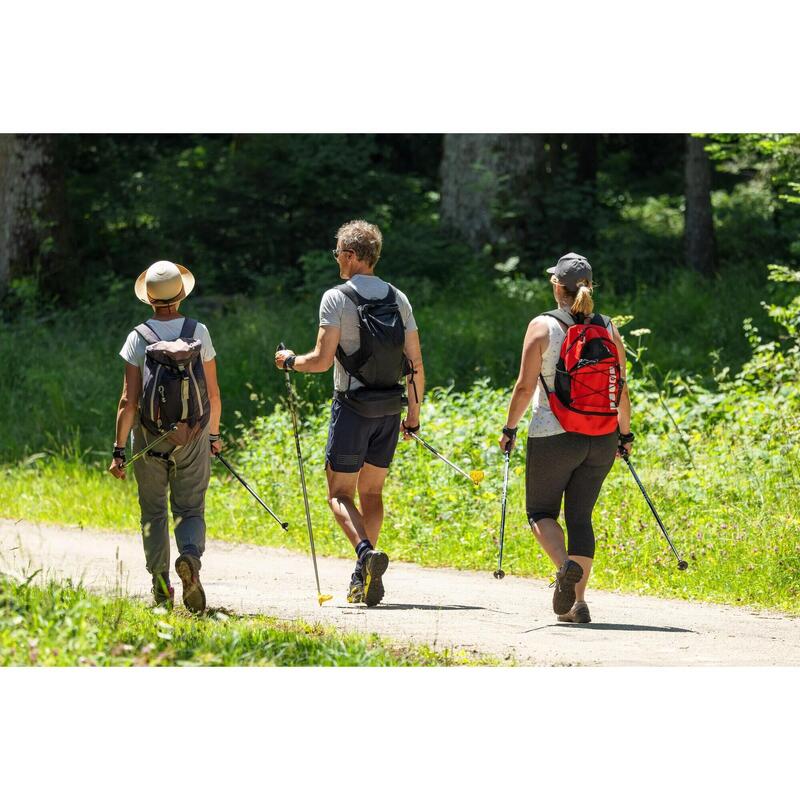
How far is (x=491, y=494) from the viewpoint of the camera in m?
10.7

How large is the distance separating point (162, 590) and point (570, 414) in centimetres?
271

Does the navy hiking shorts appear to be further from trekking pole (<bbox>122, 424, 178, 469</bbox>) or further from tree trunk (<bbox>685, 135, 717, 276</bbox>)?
tree trunk (<bbox>685, 135, 717, 276</bbox>)

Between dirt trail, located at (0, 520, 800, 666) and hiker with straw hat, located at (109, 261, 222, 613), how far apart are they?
1.50 ft

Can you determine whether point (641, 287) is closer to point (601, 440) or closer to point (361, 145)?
point (361, 145)

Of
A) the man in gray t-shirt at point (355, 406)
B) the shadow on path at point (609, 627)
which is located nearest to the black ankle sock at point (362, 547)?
the man in gray t-shirt at point (355, 406)

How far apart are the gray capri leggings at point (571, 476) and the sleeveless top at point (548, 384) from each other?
5 cm

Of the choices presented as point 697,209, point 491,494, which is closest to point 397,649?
point 491,494

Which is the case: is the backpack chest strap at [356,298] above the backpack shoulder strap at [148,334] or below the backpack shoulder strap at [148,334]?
above

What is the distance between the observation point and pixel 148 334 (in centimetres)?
721

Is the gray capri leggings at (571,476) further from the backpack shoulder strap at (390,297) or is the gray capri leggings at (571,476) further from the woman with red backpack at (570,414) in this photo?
the backpack shoulder strap at (390,297)

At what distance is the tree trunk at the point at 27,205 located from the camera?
794 inches

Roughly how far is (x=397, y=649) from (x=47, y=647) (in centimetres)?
181

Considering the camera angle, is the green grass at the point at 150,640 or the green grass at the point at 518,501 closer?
the green grass at the point at 150,640

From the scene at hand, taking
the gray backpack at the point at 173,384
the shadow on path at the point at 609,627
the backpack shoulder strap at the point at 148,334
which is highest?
the backpack shoulder strap at the point at 148,334
